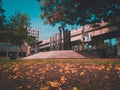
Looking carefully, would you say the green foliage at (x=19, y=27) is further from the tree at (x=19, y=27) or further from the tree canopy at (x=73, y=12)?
the tree canopy at (x=73, y=12)

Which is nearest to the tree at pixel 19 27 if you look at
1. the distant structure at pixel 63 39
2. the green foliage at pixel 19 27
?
the green foliage at pixel 19 27

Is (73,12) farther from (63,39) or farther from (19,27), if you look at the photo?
(19,27)

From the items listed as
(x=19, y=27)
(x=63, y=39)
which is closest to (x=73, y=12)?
(x=63, y=39)

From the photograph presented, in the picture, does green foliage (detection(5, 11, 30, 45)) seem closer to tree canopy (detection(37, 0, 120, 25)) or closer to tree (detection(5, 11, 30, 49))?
tree (detection(5, 11, 30, 49))

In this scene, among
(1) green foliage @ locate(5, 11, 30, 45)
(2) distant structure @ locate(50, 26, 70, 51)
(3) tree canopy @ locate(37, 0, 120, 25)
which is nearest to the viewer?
(3) tree canopy @ locate(37, 0, 120, 25)

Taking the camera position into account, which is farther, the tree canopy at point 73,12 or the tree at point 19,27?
the tree at point 19,27

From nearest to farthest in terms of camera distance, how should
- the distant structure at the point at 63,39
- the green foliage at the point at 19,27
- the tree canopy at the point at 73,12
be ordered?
1. the tree canopy at the point at 73,12
2. the distant structure at the point at 63,39
3. the green foliage at the point at 19,27

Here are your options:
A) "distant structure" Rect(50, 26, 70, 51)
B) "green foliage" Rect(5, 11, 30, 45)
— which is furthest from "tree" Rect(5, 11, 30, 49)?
"distant structure" Rect(50, 26, 70, 51)

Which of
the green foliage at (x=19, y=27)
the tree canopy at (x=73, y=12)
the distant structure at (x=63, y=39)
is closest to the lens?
the tree canopy at (x=73, y=12)

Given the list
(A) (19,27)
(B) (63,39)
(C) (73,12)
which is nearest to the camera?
(C) (73,12)

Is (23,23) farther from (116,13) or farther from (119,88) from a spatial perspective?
(119,88)

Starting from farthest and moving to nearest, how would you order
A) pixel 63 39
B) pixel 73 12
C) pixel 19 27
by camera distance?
pixel 19 27
pixel 63 39
pixel 73 12

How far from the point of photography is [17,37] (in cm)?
5659

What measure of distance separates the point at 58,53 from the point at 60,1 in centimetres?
849
